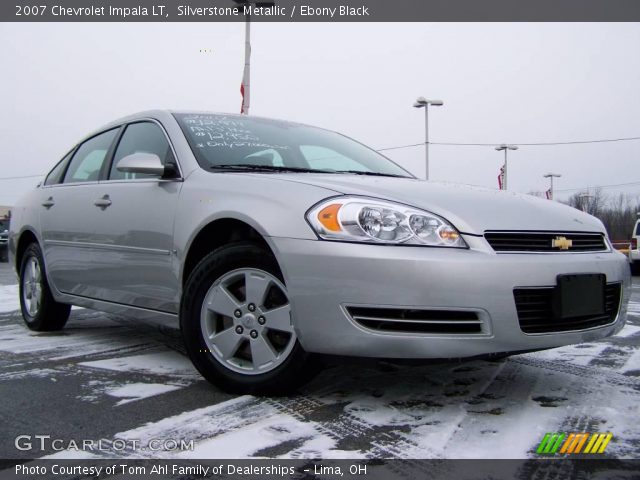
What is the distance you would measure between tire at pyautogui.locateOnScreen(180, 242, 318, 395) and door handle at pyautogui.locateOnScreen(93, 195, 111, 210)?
3.76ft

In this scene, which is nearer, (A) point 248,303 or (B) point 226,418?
(B) point 226,418

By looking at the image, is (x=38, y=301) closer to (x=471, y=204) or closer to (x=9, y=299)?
(x=9, y=299)

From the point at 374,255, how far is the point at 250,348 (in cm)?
77

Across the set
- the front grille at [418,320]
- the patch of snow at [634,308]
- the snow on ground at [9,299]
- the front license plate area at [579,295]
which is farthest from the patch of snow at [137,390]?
the patch of snow at [634,308]

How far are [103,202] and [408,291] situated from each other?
7.47 feet

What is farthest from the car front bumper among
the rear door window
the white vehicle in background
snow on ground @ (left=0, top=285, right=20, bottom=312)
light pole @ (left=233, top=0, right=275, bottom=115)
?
the white vehicle in background

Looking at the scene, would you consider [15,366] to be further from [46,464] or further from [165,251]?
[46,464]

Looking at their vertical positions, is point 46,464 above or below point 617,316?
below

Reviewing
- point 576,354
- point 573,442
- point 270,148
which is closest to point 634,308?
point 576,354

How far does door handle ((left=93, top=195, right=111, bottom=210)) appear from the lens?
3.85m

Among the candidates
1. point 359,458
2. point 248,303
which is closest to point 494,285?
point 359,458

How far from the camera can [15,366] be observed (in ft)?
11.6

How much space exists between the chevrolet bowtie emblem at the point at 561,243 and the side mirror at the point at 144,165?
2011mm
